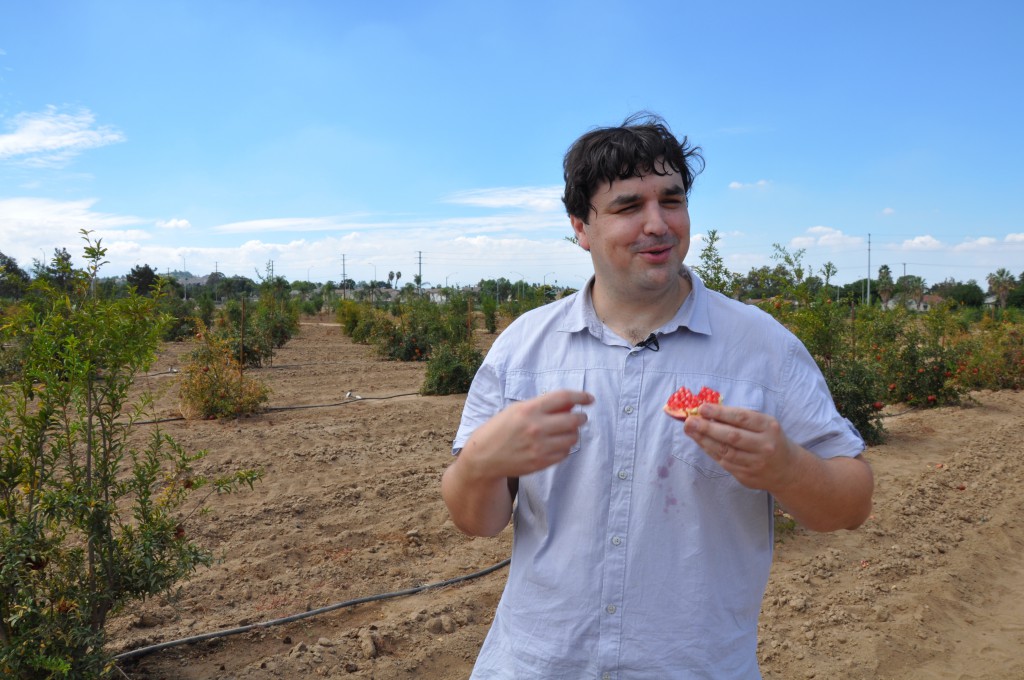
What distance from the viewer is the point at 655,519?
1627 mm

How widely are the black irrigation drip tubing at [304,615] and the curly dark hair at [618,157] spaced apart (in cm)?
302

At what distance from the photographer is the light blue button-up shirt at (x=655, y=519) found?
1610 millimetres

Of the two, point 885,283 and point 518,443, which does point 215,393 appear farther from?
point 885,283

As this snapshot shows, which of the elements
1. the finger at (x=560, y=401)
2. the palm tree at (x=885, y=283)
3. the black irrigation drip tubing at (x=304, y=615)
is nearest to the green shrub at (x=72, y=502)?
the black irrigation drip tubing at (x=304, y=615)

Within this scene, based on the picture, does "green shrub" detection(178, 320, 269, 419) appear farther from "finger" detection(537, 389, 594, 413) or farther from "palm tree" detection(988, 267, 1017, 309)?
"palm tree" detection(988, 267, 1017, 309)

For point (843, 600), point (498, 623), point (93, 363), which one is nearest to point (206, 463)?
point (93, 363)

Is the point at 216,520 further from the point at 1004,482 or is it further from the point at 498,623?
the point at 1004,482

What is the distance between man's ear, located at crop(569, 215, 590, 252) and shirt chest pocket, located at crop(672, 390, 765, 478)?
0.49m

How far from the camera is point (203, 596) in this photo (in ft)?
15.0

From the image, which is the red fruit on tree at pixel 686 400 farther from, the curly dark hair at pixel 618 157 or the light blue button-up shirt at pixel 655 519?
the curly dark hair at pixel 618 157

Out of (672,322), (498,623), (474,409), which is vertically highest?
(672,322)

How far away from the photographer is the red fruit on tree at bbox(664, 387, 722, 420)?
1.57m

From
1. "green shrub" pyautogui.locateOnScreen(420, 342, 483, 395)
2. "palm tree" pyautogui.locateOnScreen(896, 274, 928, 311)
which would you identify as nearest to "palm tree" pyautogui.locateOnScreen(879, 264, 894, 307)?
"palm tree" pyautogui.locateOnScreen(896, 274, 928, 311)

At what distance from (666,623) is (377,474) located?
5686 mm
